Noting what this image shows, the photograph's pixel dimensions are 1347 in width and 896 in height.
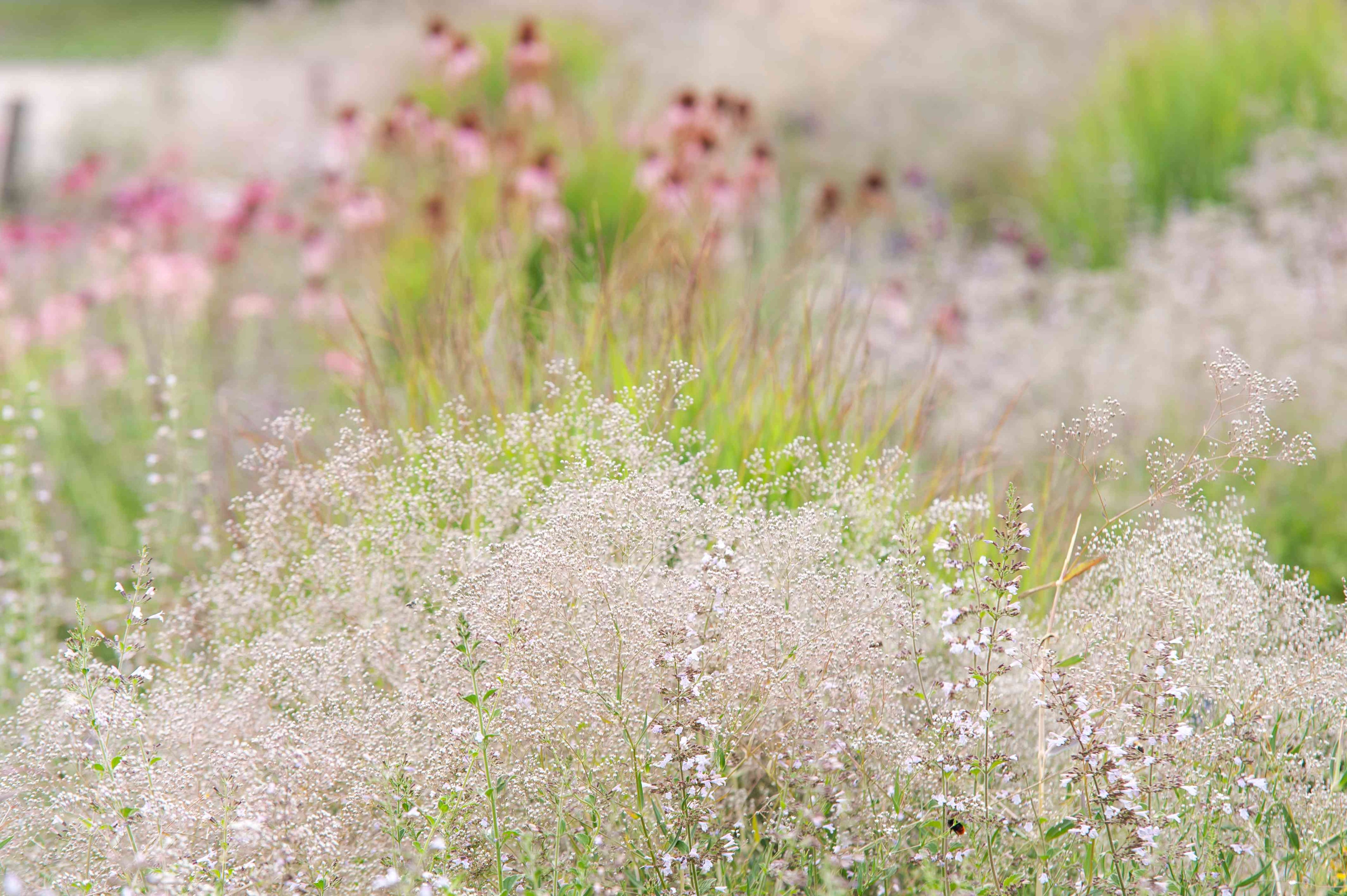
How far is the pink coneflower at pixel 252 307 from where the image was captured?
5297 mm

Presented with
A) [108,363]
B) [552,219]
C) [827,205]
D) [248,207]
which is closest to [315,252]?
[248,207]

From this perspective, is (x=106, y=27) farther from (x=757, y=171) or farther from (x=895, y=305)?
(x=895, y=305)

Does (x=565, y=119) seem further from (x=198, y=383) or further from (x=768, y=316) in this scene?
(x=768, y=316)

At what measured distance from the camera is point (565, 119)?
24.2 ft

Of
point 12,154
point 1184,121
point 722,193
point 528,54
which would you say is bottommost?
point 12,154

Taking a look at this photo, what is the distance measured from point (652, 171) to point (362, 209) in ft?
4.47

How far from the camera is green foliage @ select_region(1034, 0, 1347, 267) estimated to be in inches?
291

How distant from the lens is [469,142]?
575 cm

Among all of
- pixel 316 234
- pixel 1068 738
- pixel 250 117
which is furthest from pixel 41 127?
pixel 1068 738

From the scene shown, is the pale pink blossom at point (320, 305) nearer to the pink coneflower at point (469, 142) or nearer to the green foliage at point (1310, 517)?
the pink coneflower at point (469, 142)

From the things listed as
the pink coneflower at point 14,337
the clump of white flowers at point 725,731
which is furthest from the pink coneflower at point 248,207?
the clump of white flowers at point 725,731

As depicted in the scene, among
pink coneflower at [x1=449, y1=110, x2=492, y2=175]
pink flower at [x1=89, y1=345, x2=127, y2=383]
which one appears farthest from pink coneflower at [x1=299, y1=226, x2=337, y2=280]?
pink flower at [x1=89, y1=345, x2=127, y2=383]

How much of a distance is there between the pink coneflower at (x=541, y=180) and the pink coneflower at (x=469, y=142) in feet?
1.57

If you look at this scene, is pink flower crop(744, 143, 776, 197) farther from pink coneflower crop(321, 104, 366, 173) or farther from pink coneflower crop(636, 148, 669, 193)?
pink coneflower crop(321, 104, 366, 173)
